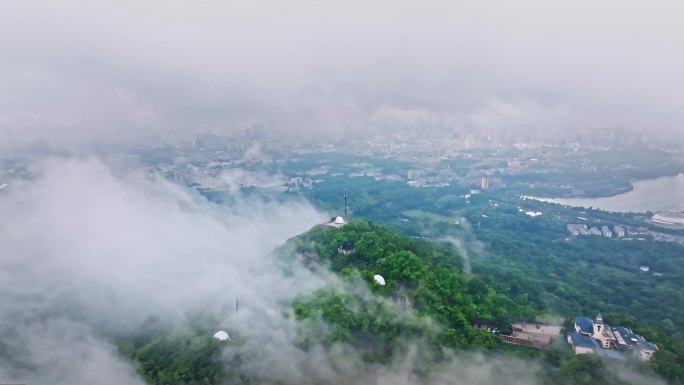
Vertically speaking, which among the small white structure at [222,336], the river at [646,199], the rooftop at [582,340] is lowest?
the river at [646,199]

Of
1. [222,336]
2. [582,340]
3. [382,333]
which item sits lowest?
[582,340]

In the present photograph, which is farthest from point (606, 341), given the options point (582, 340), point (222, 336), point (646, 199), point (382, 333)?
point (646, 199)

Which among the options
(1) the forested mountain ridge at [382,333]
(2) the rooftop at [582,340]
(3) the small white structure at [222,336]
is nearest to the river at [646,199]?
(1) the forested mountain ridge at [382,333]

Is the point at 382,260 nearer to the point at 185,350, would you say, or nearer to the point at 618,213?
the point at 185,350

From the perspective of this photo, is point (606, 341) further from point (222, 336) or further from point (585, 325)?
→ point (222, 336)

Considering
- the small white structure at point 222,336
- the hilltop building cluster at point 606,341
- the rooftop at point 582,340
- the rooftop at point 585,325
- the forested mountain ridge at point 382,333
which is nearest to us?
the forested mountain ridge at point 382,333

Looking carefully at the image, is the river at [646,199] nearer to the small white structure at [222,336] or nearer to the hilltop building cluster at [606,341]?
the hilltop building cluster at [606,341]
